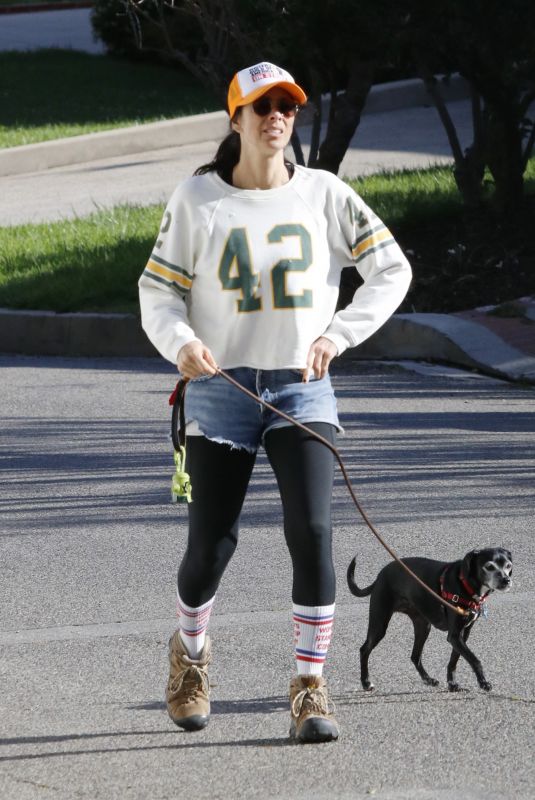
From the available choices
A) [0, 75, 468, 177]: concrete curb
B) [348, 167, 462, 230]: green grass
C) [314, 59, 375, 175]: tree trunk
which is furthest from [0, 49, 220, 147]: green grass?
[314, 59, 375, 175]: tree trunk

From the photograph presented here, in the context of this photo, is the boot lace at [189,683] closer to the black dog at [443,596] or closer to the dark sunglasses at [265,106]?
the black dog at [443,596]

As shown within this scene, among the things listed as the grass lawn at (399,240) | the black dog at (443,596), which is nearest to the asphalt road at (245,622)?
the black dog at (443,596)

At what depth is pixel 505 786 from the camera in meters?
3.82

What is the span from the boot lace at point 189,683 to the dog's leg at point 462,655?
0.74 metres

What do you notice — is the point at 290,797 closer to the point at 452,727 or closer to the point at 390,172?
the point at 452,727

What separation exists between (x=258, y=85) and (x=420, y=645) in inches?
69.5

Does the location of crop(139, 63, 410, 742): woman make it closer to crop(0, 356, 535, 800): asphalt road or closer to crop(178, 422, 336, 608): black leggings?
crop(178, 422, 336, 608): black leggings

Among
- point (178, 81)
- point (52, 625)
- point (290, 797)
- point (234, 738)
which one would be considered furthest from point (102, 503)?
point (178, 81)

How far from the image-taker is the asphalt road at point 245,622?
3975mm

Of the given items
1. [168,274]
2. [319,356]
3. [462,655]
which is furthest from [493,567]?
[168,274]

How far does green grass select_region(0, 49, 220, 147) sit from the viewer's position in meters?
21.8

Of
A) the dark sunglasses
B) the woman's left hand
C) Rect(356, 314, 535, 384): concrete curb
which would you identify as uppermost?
the dark sunglasses

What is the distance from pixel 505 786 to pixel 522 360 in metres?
7.12

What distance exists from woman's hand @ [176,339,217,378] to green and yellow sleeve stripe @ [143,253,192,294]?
22 cm
